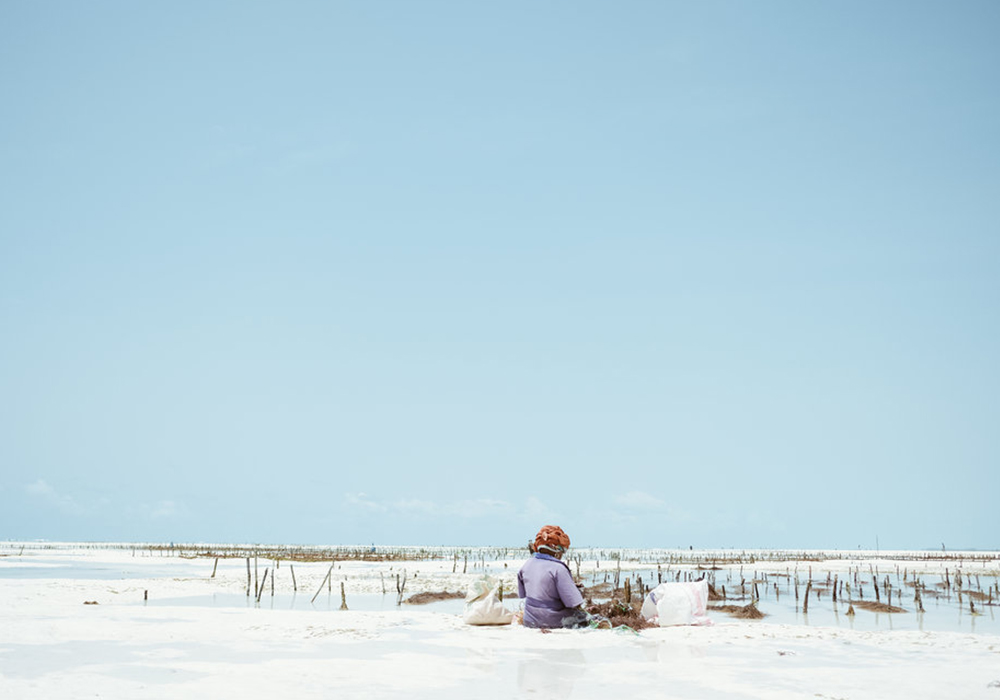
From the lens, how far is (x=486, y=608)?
574 inches

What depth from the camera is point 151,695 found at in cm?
805

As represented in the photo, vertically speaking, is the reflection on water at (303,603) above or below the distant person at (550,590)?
below

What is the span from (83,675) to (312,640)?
13.3 feet

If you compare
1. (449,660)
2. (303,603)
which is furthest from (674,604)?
(303,603)

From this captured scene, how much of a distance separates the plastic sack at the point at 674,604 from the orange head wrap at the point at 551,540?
2.15m

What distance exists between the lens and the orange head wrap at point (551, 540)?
13688mm

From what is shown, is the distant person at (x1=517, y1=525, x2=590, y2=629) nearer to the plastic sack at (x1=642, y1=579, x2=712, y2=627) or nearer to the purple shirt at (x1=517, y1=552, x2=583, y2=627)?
the purple shirt at (x1=517, y1=552, x2=583, y2=627)

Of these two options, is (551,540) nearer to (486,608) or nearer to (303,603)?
(486,608)

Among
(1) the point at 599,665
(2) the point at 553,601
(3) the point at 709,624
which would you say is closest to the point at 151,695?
(1) the point at 599,665

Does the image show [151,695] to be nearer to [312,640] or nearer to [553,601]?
[312,640]

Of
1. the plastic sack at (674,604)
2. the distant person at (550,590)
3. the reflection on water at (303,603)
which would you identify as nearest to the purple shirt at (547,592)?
the distant person at (550,590)

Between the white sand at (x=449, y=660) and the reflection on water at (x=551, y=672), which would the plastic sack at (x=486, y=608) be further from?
the reflection on water at (x=551, y=672)

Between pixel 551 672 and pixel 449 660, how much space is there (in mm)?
1743

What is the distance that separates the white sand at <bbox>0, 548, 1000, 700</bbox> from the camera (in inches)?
338
